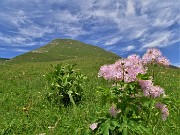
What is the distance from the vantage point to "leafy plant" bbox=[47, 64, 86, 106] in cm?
1348

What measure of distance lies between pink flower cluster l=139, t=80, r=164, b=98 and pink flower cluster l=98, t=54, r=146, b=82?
18 cm

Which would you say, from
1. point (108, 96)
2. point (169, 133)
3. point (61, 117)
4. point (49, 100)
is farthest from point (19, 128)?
point (108, 96)

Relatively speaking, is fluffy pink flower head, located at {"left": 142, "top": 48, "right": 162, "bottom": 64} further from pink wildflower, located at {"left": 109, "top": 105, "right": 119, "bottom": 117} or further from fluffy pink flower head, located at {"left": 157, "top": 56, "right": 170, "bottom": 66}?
pink wildflower, located at {"left": 109, "top": 105, "right": 119, "bottom": 117}

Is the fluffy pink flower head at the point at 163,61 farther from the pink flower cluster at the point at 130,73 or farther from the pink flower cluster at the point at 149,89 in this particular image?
the pink flower cluster at the point at 149,89

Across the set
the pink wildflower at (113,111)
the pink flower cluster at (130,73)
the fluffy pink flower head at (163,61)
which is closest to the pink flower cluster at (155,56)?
the fluffy pink flower head at (163,61)

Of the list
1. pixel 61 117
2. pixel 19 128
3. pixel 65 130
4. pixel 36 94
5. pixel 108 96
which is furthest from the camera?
pixel 36 94

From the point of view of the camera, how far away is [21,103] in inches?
554

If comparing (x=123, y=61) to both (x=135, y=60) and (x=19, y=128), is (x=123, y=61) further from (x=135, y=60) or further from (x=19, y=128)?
(x=19, y=128)

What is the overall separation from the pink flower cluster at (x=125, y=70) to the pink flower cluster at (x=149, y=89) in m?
0.18

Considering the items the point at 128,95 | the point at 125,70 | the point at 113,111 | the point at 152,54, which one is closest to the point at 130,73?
the point at 125,70

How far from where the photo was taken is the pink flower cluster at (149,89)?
5871mm

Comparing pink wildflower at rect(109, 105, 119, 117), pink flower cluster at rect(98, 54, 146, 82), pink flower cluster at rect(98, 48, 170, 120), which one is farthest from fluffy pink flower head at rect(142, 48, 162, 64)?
pink wildflower at rect(109, 105, 119, 117)

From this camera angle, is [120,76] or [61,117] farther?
[61,117]

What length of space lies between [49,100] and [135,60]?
8.39m
